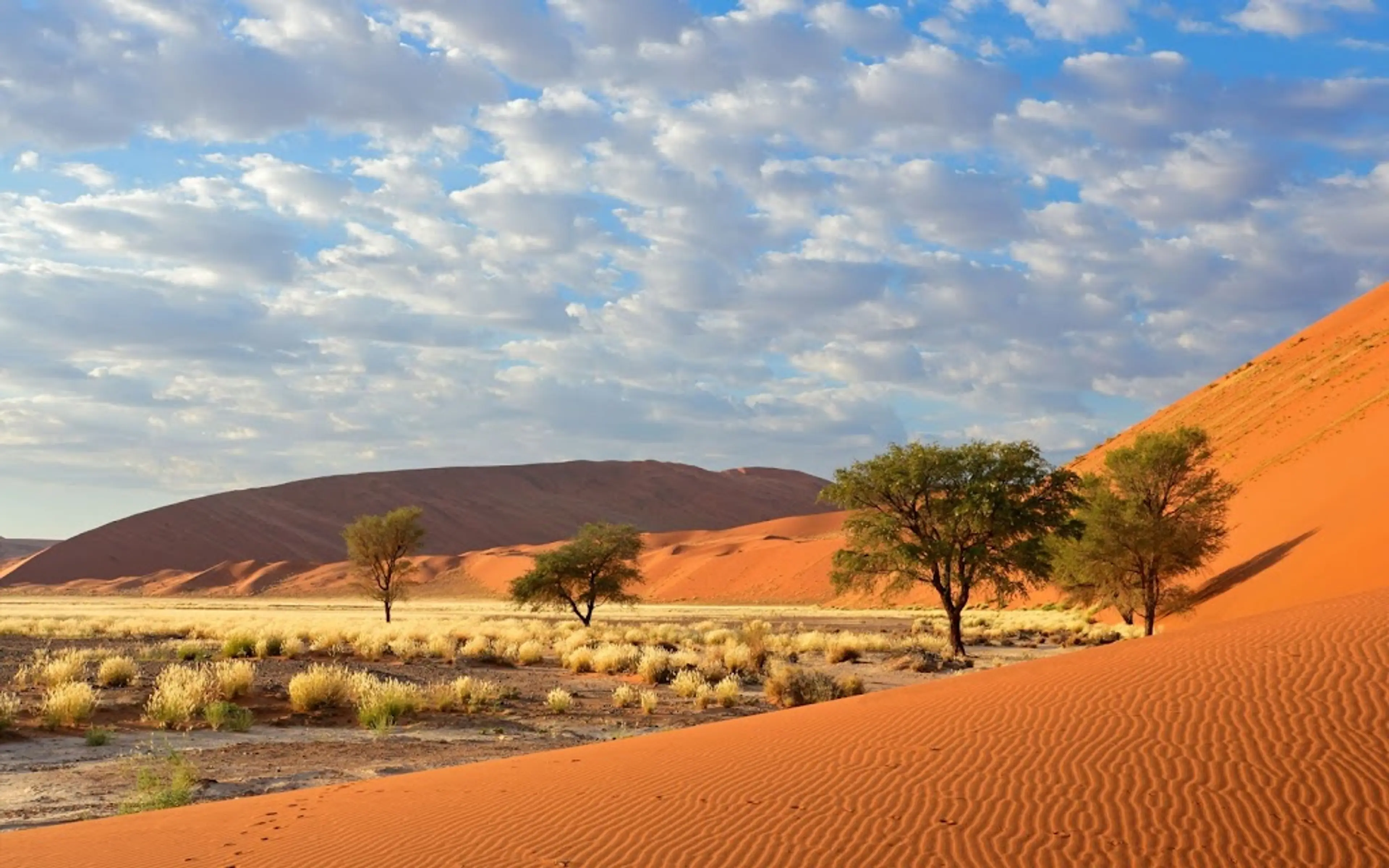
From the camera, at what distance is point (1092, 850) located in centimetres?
577

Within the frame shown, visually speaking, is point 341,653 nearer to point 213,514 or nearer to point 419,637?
point 419,637

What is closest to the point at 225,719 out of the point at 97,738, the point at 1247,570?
the point at 97,738

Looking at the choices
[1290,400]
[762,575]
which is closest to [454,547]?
[762,575]

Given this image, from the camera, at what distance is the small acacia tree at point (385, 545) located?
206ft

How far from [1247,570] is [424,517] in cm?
13450

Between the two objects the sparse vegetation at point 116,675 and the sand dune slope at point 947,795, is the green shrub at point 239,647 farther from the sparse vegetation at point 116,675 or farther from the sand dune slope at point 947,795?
the sand dune slope at point 947,795

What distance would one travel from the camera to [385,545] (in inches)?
2472

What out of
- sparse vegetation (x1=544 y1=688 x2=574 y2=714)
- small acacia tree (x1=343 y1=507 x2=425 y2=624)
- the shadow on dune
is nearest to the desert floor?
sparse vegetation (x1=544 y1=688 x2=574 y2=714)

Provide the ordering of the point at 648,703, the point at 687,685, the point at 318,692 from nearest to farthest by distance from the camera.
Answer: the point at 318,692
the point at 648,703
the point at 687,685

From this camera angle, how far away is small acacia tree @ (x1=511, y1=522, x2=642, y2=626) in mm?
48812

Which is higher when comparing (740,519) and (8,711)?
(740,519)

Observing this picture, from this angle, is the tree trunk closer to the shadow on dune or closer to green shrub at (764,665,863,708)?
green shrub at (764,665,863,708)

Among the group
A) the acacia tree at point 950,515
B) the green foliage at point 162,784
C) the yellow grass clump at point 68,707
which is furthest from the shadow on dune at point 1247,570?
the green foliage at point 162,784

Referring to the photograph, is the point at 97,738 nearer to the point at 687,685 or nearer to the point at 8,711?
the point at 8,711
